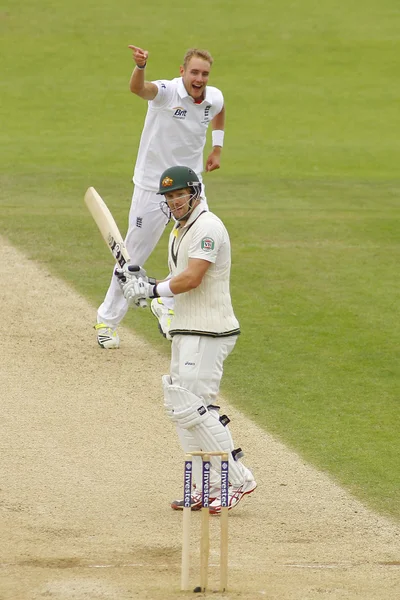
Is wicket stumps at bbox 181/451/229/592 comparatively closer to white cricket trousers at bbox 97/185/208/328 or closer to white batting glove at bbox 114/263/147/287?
white batting glove at bbox 114/263/147/287

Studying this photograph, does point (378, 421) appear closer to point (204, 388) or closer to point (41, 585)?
point (204, 388)

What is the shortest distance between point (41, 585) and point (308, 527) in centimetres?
187

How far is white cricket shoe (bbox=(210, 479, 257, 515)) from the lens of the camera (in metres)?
7.62

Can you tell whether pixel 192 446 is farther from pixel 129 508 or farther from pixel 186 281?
pixel 186 281

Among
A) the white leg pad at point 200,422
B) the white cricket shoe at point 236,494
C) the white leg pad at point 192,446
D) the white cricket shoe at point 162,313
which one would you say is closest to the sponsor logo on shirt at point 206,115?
the white cricket shoe at point 162,313

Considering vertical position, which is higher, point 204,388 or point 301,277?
point 204,388

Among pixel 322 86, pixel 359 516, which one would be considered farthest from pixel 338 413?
pixel 322 86

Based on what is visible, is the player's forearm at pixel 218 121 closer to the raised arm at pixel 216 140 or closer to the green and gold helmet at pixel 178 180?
the raised arm at pixel 216 140

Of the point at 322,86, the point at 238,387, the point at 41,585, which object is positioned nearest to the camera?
the point at 41,585

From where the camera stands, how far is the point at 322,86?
3139 cm

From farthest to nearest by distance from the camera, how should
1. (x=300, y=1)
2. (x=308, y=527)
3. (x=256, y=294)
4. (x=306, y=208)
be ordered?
(x=300, y=1) → (x=306, y=208) → (x=256, y=294) → (x=308, y=527)

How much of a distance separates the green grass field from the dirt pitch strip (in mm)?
483

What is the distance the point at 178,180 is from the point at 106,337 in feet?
13.2

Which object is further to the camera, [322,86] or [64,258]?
[322,86]
